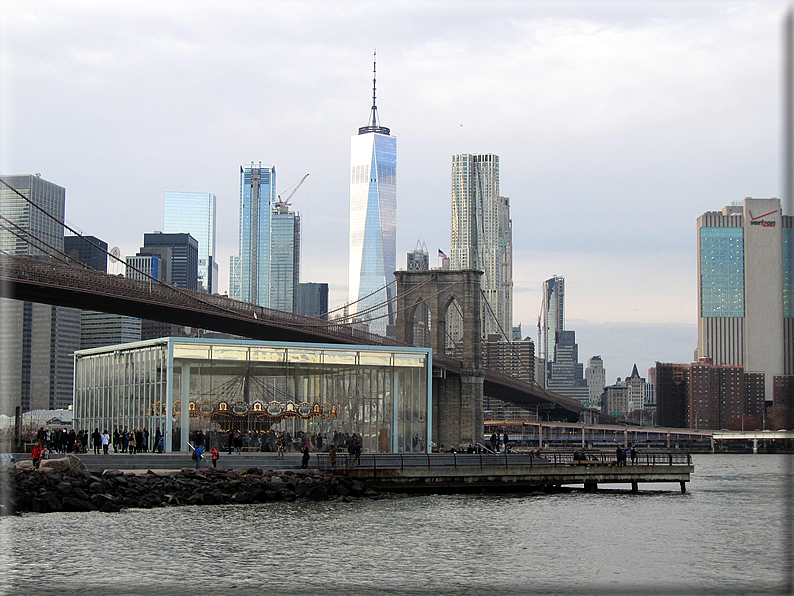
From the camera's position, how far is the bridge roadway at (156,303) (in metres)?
58.2

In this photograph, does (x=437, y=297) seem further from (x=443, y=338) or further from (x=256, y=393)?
(x=256, y=393)

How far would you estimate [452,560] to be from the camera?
2656cm

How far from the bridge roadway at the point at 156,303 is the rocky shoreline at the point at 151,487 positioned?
51.0ft

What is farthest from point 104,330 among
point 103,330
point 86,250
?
point 86,250

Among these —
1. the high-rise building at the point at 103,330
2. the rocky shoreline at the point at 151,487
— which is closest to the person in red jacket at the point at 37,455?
the rocky shoreline at the point at 151,487

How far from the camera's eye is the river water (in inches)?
893

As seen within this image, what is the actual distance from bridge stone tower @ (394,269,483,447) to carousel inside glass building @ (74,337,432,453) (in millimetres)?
33397

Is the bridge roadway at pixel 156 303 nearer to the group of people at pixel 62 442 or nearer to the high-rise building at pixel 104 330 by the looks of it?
the group of people at pixel 62 442

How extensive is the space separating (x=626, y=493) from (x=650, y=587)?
28358 mm

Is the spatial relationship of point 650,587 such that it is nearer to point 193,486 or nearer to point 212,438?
point 193,486

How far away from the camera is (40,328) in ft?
444

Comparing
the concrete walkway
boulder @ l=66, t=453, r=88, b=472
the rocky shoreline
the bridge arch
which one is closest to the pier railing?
the concrete walkway

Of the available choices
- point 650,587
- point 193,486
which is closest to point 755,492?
point 193,486

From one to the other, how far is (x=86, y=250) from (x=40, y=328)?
50.6 ft
